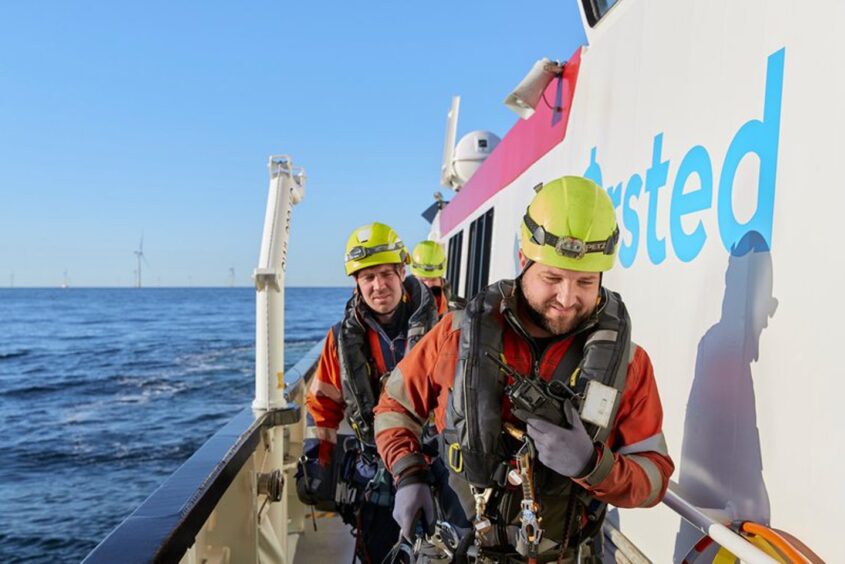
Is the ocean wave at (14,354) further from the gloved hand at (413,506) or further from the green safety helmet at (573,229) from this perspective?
the green safety helmet at (573,229)

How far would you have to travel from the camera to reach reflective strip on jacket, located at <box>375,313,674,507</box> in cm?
176

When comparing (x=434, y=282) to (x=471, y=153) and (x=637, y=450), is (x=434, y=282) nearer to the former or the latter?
(x=637, y=450)

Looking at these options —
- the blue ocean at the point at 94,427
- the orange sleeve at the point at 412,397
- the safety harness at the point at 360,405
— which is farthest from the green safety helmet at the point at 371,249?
the blue ocean at the point at 94,427

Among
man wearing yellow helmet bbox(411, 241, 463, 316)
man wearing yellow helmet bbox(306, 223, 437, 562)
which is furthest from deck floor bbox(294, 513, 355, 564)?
man wearing yellow helmet bbox(411, 241, 463, 316)

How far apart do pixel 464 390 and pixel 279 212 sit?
2.70 m

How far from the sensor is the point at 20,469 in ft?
44.8

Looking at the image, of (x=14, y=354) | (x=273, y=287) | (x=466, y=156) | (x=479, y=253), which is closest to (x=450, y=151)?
(x=466, y=156)

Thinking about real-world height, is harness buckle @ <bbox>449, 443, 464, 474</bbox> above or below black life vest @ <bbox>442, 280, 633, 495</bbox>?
below

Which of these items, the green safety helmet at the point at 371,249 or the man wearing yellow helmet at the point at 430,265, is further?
the man wearing yellow helmet at the point at 430,265

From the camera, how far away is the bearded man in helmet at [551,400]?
1.73m

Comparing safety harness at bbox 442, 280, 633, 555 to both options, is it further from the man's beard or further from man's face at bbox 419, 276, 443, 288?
man's face at bbox 419, 276, 443, 288

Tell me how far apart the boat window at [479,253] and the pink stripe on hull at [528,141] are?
0.88ft

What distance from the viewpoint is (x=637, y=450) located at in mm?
1864

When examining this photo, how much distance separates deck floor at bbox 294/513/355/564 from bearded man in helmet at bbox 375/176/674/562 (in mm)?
2781
